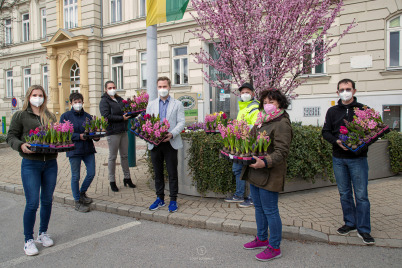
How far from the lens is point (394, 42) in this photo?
12.3 meters

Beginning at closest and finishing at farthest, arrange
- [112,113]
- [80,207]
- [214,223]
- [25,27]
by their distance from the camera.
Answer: [214,223] → [80,207] → [112,113] → [25,27]

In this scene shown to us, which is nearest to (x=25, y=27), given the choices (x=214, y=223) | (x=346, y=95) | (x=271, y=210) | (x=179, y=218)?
(x=179, y=218)

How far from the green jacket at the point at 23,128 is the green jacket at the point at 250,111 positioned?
2.75 m

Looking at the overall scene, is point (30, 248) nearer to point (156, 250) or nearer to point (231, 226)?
point (156, 250)

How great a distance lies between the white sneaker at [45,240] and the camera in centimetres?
399

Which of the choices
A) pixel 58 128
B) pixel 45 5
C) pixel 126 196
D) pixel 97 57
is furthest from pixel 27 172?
pixel 45 5

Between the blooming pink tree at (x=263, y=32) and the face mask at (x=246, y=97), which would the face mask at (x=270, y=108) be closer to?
the face mask at (x=246, y=97)

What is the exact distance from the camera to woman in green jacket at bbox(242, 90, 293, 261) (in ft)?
10.8

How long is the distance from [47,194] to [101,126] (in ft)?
5.11

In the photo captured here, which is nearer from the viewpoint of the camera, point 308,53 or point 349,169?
point 349,169

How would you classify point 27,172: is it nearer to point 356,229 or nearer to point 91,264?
point 91,264

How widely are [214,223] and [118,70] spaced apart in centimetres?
1720

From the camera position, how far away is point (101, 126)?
17.1 ft

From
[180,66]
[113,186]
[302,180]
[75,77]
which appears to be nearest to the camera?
[302,180]
